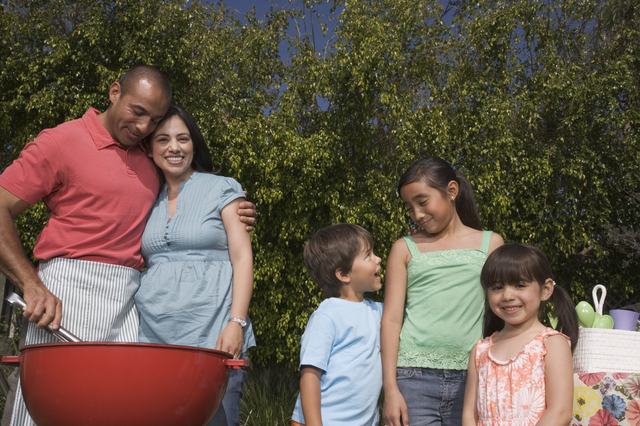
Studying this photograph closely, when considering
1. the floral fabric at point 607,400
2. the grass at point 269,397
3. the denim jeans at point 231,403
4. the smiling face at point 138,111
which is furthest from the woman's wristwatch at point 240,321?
the grass at point 269,397

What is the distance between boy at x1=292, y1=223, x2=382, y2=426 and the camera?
173 centimetres

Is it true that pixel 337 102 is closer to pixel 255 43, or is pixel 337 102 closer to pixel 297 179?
pixel 297 179

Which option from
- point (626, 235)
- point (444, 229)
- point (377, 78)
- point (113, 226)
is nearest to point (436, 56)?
point (377, 78)

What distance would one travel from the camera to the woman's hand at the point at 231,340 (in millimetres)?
1719

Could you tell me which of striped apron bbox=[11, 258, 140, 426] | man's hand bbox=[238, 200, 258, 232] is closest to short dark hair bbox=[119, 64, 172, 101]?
man's hand bbox=[238, 200, 258, 232]

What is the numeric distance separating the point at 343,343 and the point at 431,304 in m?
0.34

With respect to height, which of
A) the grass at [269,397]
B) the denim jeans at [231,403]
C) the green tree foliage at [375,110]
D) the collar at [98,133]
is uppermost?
the green tree foliage at [375,110]

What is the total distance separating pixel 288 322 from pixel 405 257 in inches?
144

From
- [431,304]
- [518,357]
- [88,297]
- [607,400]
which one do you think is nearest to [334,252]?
[431,304]

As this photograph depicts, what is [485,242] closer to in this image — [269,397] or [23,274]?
[23,274]

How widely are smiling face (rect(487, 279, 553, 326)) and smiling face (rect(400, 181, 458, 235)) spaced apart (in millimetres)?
301

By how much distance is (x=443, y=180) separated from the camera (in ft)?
6.61

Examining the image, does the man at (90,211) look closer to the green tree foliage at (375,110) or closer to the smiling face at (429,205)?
the smiling face at (429,205)

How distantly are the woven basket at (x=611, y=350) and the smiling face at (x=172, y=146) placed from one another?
5.57 ft
